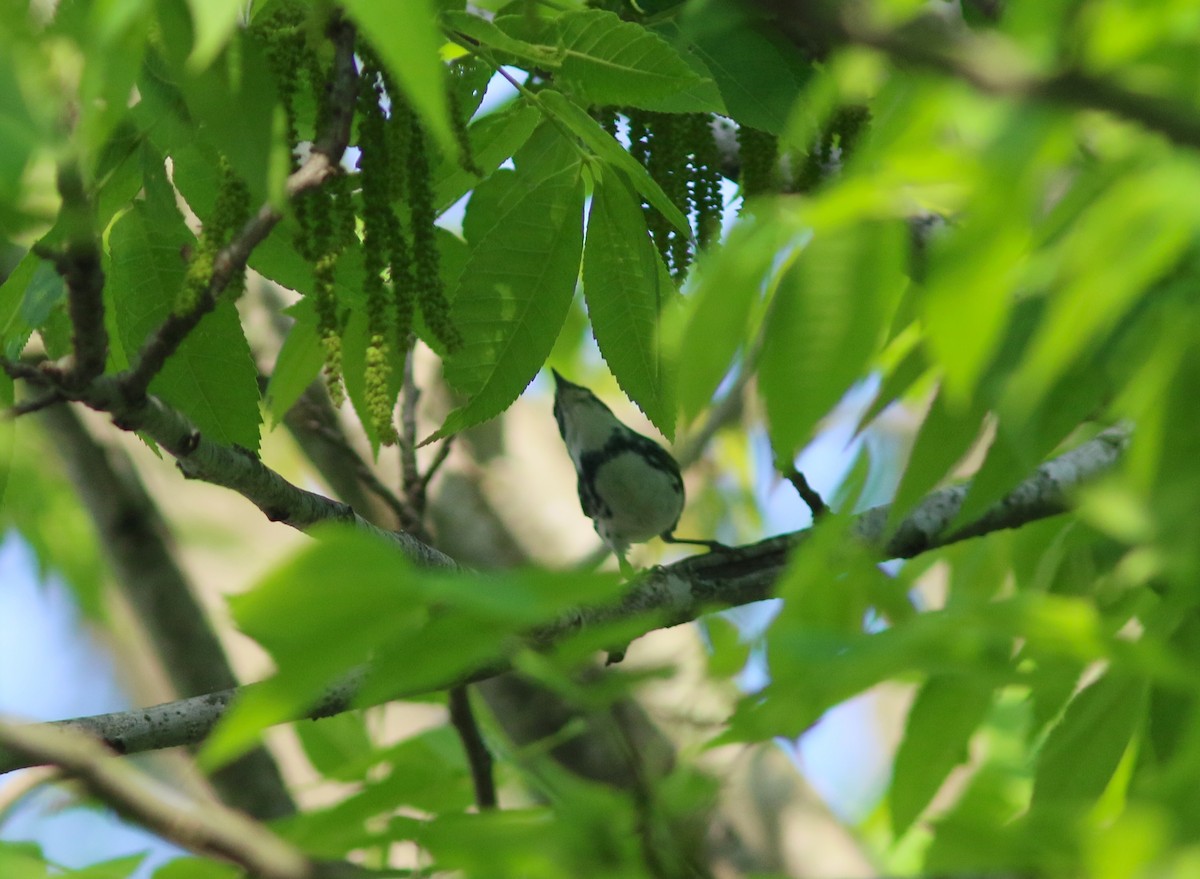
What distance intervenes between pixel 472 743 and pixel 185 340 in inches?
43.5

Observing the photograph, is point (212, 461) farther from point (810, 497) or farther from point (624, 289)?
point (810, 497)

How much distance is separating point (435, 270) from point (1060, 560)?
116 centimetres

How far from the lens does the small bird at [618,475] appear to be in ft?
11.6

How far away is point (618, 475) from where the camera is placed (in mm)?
3525

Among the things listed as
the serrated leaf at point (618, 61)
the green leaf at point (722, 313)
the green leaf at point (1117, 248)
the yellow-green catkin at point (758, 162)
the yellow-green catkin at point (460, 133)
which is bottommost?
the green leaf at point (1117, 248)

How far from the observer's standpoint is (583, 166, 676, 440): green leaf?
1.82m

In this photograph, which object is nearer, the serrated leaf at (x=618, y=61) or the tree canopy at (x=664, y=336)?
the tree canopy at (x=664, y=336)

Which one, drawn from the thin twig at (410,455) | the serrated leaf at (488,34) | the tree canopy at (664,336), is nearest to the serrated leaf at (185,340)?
the tree canopy at (664,336)

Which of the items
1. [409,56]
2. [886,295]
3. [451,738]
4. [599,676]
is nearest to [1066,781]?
[886,295]

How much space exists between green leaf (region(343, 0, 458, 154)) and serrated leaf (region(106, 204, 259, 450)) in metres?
0.78

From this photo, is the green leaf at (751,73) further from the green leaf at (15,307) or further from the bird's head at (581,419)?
the bird's head at (581,419)

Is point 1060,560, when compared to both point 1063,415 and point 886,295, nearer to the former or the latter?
point 1063,415

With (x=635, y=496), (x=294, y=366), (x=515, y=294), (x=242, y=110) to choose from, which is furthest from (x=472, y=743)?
(x=242, y=110)

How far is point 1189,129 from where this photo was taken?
79 cm
